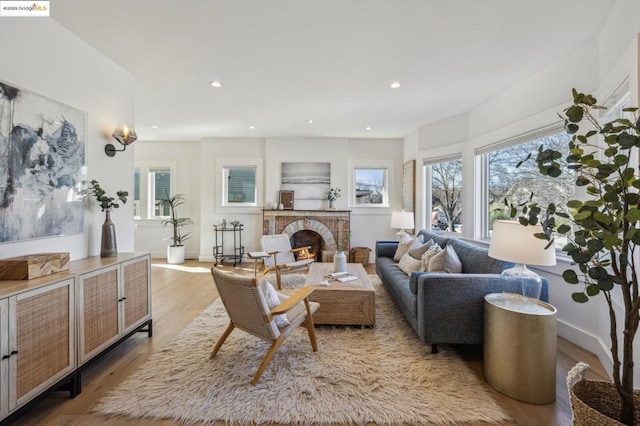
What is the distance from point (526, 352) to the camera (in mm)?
1851

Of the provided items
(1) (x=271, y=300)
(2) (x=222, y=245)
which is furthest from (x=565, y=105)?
(2) (x=222, y=245)

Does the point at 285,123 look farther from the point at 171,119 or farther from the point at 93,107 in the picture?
the point at 93,107

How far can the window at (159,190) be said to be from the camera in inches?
252

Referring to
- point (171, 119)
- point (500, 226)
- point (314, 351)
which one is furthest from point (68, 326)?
point (171, 119)

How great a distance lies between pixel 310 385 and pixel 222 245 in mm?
4533

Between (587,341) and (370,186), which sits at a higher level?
(370,186)

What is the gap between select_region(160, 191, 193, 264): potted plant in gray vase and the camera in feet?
19.5

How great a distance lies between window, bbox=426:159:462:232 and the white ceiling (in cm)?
100

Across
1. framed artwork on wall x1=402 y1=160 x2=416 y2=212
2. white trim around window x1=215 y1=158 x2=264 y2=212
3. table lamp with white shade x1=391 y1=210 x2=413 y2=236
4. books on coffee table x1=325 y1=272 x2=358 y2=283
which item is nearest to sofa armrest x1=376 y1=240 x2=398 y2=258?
table lamp with white shade x1=391 y1=210 x2=413 y2=236

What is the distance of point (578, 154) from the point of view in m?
1.21

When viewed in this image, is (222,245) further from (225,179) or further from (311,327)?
(311,327)

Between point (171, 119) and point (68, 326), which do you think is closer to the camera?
point (68, 326)

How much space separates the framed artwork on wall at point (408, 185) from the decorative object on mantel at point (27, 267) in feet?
16.7

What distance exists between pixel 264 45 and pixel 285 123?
2.44m
